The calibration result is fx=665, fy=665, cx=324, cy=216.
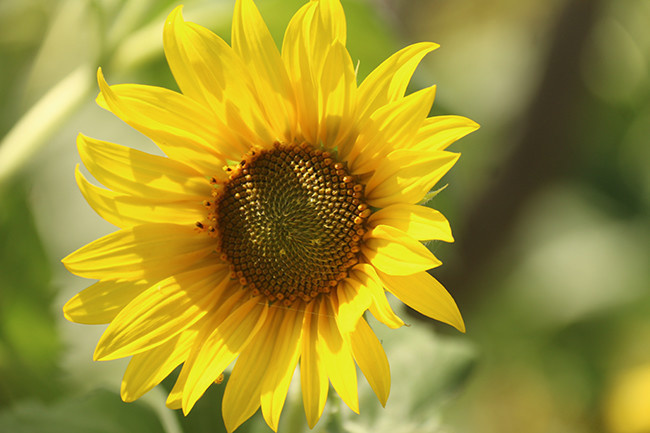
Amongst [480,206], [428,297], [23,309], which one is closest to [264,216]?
[428,297]

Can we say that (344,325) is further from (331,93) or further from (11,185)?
(11,185)

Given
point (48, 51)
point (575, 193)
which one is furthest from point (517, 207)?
point (48, 51)

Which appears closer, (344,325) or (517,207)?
(344,325)

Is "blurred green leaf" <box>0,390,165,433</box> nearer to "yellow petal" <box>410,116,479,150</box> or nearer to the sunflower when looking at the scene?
the sunflower

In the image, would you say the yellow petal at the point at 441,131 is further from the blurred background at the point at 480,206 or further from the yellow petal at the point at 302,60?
the blurred background at the point at 480,206

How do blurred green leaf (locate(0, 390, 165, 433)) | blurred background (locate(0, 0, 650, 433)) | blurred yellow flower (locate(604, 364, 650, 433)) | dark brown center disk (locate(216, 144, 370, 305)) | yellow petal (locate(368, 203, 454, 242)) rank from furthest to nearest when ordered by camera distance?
blurred yellow flower (locate(604, 364, 650, 433)), blurred background (locate(0, 0, 650, 433)), blurred green leaf (locate(0, 390, 165, 433)), dark brown center disk (locate(216, 144, 370, 305)), yellow petal (locate(368, 203, 454, 242))

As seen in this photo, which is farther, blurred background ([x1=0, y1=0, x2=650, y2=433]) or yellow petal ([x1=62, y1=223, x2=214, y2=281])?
blurred background ([x1=0, y1=0, x2=650, y2=433])

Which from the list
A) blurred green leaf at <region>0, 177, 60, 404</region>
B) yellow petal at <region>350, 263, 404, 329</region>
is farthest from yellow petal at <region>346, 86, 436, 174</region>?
blurred green leaf at <region>0, 177, 60, 404</region>
